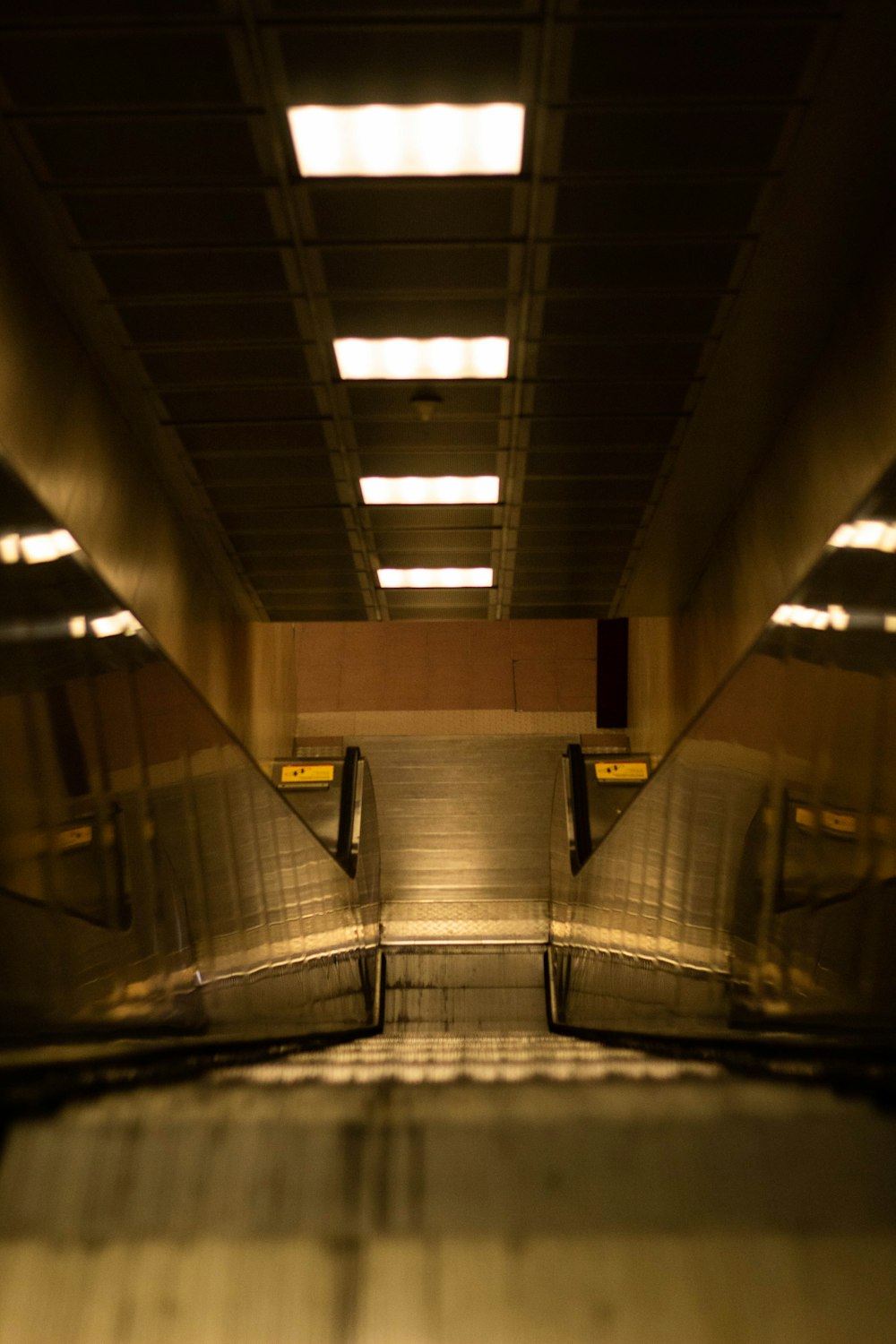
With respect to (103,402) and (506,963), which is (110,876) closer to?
(103,402)

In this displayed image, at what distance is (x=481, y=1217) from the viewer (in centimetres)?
157

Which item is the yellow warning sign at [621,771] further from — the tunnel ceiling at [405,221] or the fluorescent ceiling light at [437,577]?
the tunnel ceiling at [405,221]

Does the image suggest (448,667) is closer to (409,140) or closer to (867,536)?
(409,140)

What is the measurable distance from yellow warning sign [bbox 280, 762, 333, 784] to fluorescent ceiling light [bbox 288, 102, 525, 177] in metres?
6.05

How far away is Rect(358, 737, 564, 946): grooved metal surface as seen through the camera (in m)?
8.88

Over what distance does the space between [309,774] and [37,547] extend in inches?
306

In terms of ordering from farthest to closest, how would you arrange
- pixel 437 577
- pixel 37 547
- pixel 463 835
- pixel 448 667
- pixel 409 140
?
1. pixel 448 667
2. pixel 463 835
3. pixel 437 577
4. pixel 409 140
5. pixel 37 547

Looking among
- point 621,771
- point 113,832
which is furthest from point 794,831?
point 621,771

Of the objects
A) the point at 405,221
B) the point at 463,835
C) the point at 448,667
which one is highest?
the point at 405,221

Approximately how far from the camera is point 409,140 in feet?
14.3

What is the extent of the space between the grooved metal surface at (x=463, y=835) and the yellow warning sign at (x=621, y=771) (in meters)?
1.16

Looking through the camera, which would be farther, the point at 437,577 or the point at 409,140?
the point at 437,577

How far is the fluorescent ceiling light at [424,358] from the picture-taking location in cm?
587

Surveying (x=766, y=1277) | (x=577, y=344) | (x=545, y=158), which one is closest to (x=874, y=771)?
(x=766, y=1277)
